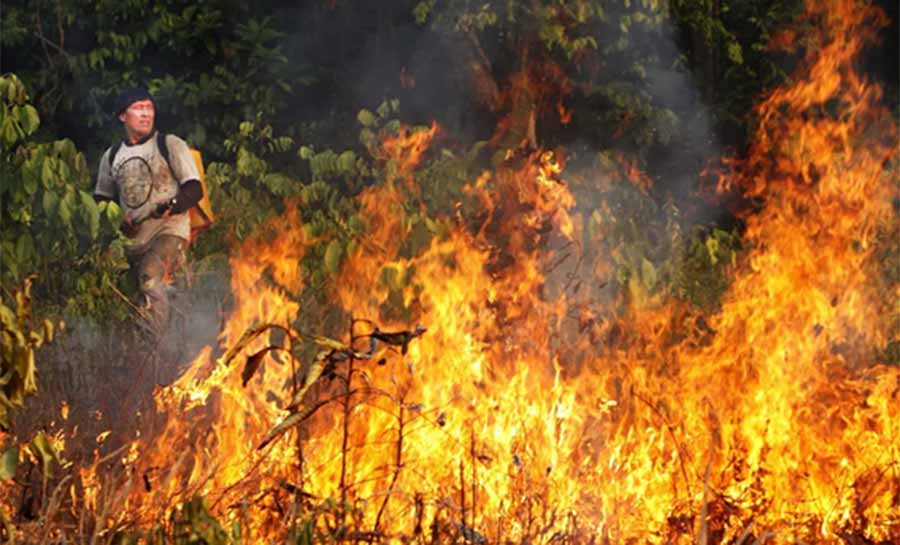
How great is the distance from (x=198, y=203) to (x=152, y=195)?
12.3 inches

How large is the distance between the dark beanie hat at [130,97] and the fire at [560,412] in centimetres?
261

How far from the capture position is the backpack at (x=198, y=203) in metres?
11.0

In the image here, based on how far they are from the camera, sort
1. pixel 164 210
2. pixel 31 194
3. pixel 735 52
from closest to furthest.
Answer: pixel 31 194 < pixel 164 210 < pixel 735 52

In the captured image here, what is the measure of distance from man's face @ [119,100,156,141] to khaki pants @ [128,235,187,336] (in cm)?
79

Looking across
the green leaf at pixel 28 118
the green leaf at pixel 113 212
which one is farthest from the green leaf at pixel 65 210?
the green leaf at pixel 113 212

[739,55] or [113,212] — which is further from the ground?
[739,55]

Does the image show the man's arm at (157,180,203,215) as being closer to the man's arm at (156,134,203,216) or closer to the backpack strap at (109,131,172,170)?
the man's arm at (156,134,203,216)

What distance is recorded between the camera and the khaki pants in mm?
10773

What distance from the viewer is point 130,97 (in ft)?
36.8

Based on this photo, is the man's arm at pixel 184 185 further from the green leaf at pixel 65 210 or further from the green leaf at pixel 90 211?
the green leaf at pixel 65 210

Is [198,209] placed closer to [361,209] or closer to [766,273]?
[361,209]

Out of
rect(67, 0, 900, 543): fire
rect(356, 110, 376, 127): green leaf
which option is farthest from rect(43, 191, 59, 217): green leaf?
rect(356, 110, 376, 127): green leaf

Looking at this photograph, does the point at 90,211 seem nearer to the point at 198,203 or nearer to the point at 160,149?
the point at 198,203

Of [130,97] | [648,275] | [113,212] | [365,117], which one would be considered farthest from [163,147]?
[648,275]
